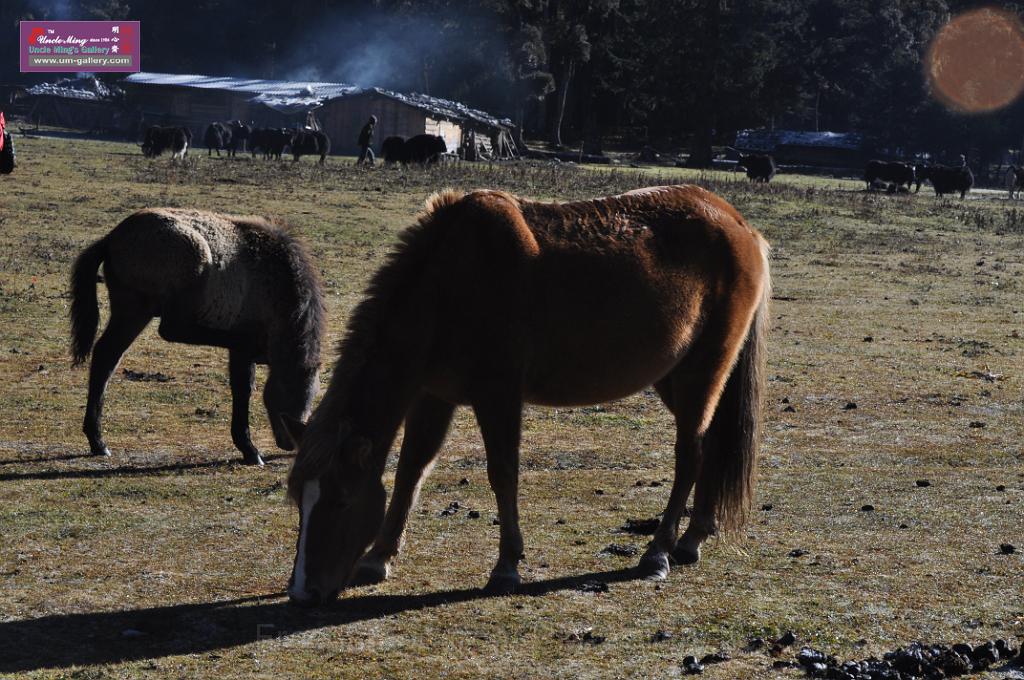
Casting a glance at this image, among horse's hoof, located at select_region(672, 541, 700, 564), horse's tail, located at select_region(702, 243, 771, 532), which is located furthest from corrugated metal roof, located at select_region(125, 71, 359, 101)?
horse's hoof, located at select_region(672, 541, 700, 564)

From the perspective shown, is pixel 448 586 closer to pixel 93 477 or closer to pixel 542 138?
pixel 93 477

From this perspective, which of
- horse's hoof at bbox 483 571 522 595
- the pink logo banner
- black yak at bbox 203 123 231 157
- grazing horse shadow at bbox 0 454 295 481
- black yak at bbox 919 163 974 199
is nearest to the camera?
horse's hoof at bbox 483 571 522 595

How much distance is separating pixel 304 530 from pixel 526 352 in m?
1.38

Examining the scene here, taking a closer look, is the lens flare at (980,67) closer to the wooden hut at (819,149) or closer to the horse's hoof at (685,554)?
the wooden hut at (819,149)

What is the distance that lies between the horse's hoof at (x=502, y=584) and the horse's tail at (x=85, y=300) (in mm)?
4191

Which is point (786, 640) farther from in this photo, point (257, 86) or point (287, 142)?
point (257, 86)

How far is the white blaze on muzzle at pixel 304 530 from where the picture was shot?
5383mm

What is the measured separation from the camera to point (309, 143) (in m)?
51.0

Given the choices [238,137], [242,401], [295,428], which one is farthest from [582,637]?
[238,137]

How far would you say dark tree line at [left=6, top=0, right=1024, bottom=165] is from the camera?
2692 inches

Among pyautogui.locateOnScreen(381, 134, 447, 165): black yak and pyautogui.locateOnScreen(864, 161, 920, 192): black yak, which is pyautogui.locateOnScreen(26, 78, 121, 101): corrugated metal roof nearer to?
pyautogui.locateOnScreen(381, 134, 447, 165): black yak

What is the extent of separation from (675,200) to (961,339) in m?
9.36

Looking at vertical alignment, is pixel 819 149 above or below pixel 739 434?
above

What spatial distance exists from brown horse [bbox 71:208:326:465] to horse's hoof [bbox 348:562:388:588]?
2.73 metres
